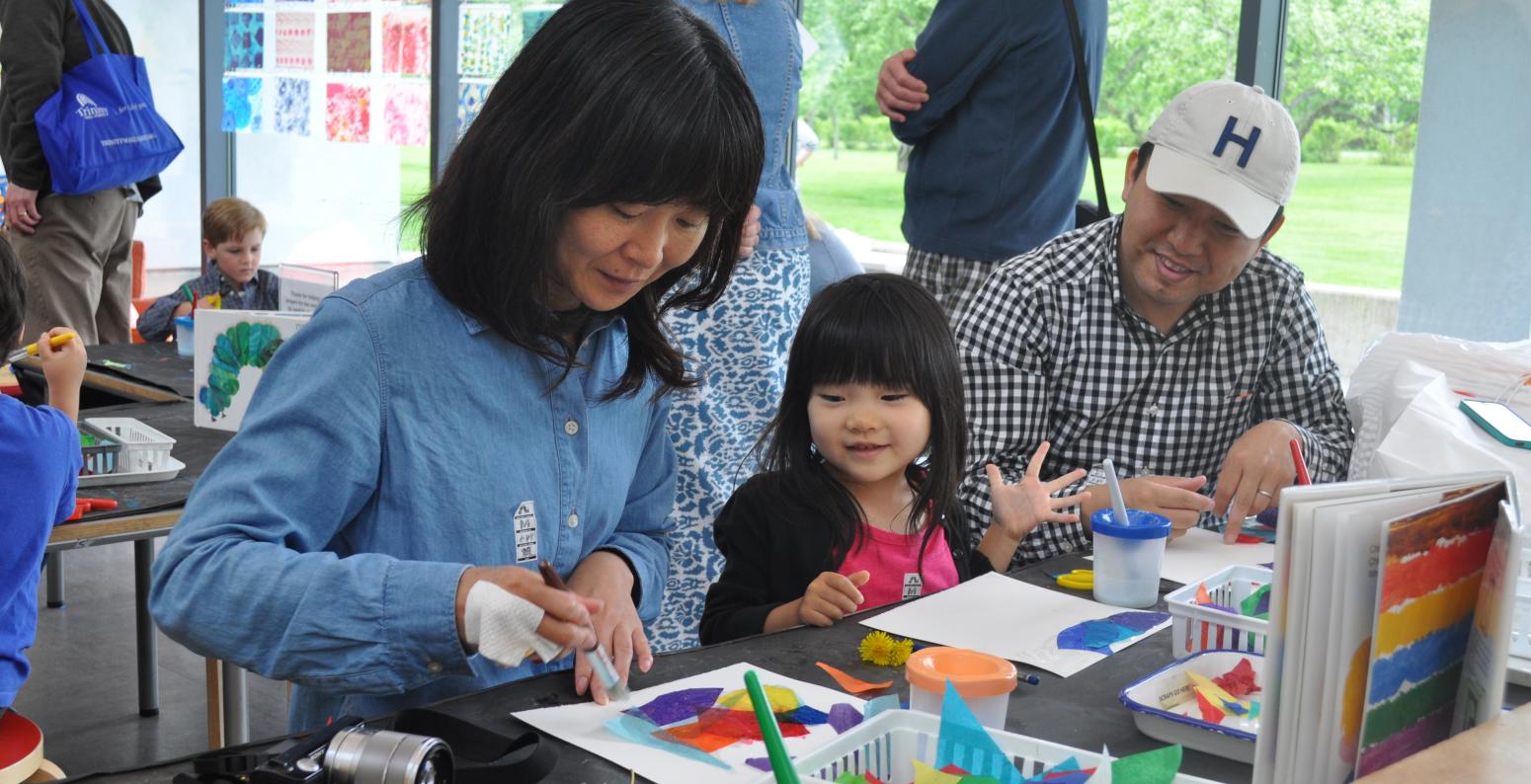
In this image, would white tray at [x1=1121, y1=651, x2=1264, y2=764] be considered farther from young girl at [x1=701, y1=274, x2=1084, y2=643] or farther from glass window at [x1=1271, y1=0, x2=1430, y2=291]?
glass window at [x1=1271, y1=0, x2=1430, y2=291]

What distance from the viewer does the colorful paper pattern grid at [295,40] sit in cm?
638

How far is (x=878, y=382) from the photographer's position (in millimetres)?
1881

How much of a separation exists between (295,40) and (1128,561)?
576cm

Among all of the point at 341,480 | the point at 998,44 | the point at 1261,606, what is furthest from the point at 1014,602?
the point at 998,44

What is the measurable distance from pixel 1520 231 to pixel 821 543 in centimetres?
210

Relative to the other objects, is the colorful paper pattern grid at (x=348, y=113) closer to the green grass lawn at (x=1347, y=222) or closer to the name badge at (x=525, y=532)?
the green grass lawn at (x=1347, y=222)

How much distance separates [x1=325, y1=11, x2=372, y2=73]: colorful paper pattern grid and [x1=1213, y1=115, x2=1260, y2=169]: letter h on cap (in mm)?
4714

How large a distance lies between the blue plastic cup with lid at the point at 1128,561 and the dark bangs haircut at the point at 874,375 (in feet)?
0.91

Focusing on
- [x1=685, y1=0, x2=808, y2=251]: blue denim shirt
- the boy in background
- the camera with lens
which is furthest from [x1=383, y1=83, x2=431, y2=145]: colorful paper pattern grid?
the camera with lens

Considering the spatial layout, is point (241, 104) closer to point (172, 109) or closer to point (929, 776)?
point (172, 109)

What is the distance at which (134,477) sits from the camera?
7.93 ft

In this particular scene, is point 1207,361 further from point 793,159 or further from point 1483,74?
point 793,159

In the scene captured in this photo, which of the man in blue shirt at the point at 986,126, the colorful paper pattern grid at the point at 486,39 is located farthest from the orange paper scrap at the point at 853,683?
the colorful paper pattern grid at the point at 486,39

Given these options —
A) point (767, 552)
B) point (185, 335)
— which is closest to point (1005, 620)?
point (767, 552)
